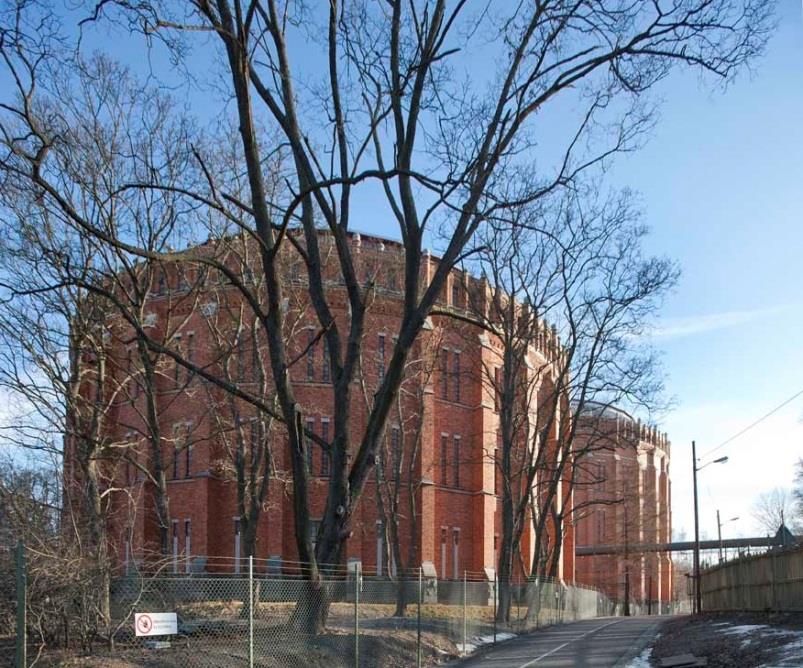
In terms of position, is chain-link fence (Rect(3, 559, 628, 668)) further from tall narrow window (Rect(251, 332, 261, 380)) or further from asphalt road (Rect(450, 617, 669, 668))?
tall narrow window (Rect(251, 332, 261, 380))

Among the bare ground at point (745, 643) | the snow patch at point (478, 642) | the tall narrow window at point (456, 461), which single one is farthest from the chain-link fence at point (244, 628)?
the tall narrow window at point (456, 461)

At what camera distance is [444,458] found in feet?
171

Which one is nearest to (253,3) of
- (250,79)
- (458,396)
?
(250,79)

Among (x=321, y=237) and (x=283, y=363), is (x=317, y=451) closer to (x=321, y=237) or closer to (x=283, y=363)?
(x=321, y=237)

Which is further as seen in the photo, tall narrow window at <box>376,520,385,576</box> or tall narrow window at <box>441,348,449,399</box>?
tall narrow window at <box>441,348,449,399</box>

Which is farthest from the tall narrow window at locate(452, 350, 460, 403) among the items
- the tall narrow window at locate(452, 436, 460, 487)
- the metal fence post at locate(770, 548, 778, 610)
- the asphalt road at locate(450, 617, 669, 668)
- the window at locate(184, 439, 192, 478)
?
the metal fence post at locate(770, 548, 778, 610)

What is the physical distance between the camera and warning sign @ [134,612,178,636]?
1027cm

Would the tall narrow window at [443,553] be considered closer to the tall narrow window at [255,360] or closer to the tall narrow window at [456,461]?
the tall narrow window at [456,461]

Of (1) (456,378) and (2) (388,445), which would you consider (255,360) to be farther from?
(1) (456,378)

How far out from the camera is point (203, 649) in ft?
45.4

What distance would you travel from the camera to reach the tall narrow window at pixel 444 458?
171 feet

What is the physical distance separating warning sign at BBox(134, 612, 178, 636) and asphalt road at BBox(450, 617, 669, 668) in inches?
393

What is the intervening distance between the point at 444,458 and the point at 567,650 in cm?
2880

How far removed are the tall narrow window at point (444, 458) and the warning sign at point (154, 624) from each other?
41.7m
